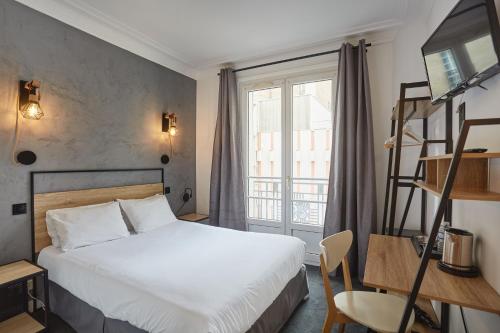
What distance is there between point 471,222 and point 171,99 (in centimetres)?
340

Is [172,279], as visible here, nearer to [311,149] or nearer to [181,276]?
[181,276]

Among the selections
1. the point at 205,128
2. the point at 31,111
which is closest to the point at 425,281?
the point at 31,111

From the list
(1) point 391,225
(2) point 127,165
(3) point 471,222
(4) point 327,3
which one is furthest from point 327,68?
(2) point 127,165

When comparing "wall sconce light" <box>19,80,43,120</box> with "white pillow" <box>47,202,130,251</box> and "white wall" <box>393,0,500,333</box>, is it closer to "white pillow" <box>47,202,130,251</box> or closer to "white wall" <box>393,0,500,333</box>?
"white pillow" <box>47,202,130,251</box>

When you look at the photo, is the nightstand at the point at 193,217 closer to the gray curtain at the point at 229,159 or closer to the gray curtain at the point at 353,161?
the gray curtain at the point at 229,159

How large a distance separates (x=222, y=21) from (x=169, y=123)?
1457 millimetres

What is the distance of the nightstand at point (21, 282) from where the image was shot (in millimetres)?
1765

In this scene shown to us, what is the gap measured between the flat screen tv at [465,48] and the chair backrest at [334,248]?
1.06m

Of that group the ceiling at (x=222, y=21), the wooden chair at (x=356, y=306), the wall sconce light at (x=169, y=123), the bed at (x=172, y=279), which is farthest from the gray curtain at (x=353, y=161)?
the wall sconce light at (x=169, y=123)

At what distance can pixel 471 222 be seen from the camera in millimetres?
1354

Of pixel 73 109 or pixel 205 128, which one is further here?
pixel 205 128

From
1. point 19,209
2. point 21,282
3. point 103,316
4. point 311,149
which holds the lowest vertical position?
point 103,316

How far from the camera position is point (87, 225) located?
224 centimetres

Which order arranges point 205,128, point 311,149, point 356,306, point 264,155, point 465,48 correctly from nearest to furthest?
point 465,48 → point 356,306 → point 311,149 → point 264,155 → point 205,128
